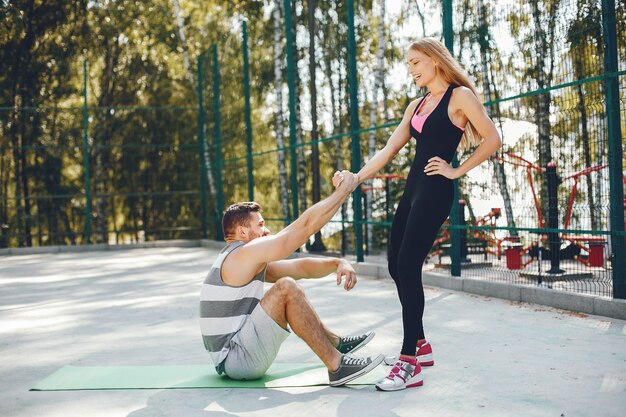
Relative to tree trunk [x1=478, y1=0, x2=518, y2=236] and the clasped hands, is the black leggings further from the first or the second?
tree trunk [x1=478, y1=0, x2=518, y2=236]

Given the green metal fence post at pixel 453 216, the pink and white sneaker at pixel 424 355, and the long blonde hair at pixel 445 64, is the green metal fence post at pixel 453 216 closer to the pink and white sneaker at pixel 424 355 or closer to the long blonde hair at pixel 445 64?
the pink and white sneaker at pixel 424 355

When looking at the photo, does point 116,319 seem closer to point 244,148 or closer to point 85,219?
point 244,148

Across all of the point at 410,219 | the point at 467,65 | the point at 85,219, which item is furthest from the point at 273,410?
the point at 85,219

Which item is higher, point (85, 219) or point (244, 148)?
point (244, 148)

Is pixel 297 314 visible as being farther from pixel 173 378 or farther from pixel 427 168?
pixel 427 168

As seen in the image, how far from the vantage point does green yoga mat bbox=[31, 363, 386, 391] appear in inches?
149

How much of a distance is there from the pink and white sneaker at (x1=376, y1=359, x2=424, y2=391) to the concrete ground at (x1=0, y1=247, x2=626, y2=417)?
0.05 m

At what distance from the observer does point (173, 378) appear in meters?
3.96

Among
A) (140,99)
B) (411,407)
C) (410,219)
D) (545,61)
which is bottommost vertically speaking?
(411,407)

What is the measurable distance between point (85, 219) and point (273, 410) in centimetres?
1346

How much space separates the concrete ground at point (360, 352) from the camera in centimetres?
335

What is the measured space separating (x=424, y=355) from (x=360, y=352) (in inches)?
23.1

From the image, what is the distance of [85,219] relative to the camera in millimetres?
15883

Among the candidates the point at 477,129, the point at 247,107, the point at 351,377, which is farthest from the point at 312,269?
the point at 247,107
